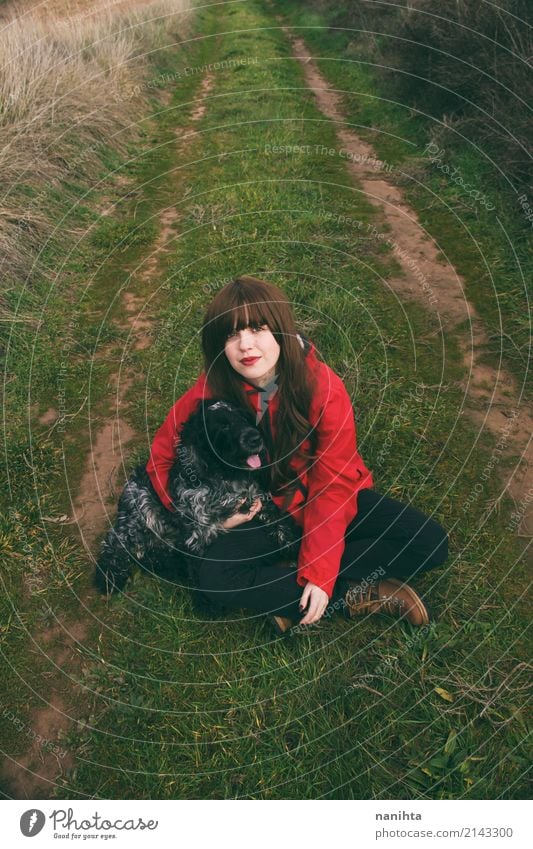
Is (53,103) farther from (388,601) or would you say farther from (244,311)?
(388,601)

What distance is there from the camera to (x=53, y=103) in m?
8.86

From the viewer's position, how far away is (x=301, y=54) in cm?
1666

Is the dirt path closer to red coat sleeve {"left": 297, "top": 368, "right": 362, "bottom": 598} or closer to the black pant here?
the black pant

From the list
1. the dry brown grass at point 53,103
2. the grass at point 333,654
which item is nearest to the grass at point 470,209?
the grass at point 333,654

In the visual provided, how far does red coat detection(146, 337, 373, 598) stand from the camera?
10.9 feet

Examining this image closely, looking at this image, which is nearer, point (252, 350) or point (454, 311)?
point (252, 350)

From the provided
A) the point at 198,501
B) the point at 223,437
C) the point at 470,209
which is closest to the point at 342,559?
the point at 198,501

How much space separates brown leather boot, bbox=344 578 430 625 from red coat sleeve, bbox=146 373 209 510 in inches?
50.1

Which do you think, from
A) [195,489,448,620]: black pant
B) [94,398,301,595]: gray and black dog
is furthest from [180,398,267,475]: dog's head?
[195,489,448,620]: black pant

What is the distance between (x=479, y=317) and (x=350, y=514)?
341 cm

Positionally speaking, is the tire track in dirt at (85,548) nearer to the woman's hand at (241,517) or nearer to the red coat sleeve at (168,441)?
the red coat sleeve at (168,441)

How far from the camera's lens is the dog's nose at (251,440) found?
3.10 m

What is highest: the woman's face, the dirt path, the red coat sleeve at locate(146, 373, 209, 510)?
the woman's face

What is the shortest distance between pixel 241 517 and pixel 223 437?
0.61 meters
